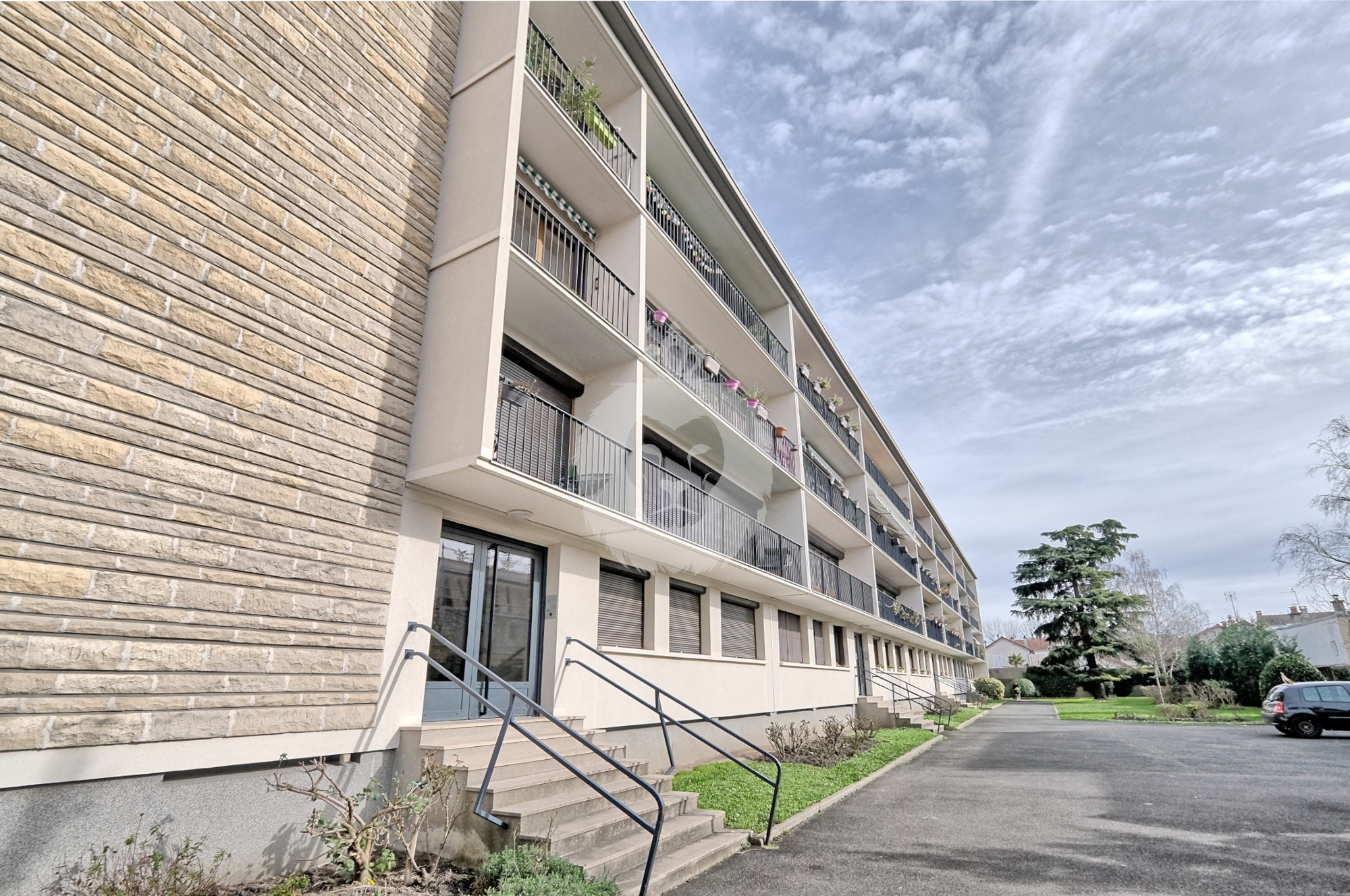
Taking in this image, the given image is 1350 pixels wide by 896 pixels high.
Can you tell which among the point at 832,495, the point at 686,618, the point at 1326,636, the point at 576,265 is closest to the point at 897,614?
the point at 832,495

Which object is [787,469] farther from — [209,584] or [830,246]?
[209,584]

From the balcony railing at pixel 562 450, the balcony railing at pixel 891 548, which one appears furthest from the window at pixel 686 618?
the balcony railing at pixel 891 548

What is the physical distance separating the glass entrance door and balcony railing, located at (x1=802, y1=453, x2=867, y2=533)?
29.5 ft

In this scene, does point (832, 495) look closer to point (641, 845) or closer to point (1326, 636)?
point (641, 845)

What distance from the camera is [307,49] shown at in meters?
5.88

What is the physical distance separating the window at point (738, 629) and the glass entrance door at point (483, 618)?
17.7ft

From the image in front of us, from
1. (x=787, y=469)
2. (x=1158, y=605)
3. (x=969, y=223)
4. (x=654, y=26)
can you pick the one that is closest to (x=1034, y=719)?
(x=787, y=469)

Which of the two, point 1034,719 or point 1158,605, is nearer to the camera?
point 1034,719

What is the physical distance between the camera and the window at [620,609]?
8.91m

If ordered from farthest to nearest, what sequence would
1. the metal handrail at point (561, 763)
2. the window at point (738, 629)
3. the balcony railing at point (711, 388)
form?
the window at point (738, 629), the balcony railing at point (711, 388), the metal handrail at point (561, 763)

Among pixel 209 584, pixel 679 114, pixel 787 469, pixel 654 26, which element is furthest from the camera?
pixel 787 469

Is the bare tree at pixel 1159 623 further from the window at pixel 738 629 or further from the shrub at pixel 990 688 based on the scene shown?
the window at pixel 738 629

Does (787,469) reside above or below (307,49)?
below

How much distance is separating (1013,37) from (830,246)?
4669 millimetres
